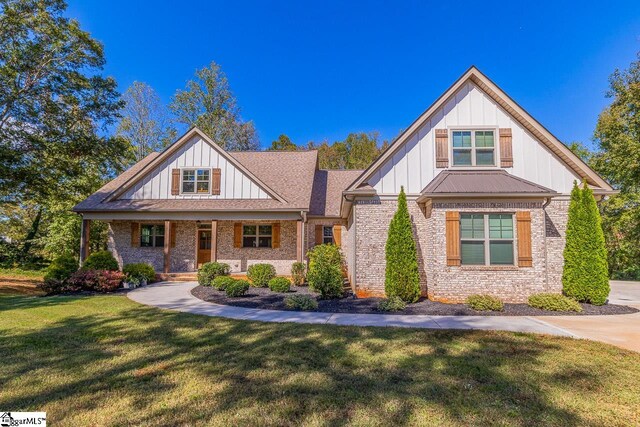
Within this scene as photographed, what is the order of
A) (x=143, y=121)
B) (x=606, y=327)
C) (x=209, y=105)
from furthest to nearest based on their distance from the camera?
(x=209, y=105), (x=143, y=121), (x=606, y=327)

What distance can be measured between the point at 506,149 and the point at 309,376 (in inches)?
393

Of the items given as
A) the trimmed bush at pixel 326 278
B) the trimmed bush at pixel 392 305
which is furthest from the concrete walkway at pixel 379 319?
the trimmed bush at pixel 326 278

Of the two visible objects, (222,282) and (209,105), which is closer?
(222,282)

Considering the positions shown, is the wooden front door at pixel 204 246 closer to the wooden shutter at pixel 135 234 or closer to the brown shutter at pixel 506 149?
the wooden shutter at pixel 135 234

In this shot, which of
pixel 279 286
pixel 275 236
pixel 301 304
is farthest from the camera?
pixel 275 236

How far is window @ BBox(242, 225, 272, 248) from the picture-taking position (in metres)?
16.4

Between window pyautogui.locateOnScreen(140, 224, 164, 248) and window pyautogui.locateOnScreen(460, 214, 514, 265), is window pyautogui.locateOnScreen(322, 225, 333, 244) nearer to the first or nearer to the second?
window pyautogui.locateOnScreen(460, 214, 514, 265)

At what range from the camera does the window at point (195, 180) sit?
15711 millimetres

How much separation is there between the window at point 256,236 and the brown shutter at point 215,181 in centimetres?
227

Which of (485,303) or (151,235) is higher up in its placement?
(151,235)

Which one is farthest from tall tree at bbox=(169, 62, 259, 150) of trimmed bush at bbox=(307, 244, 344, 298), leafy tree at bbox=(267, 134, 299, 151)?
trimmed bush at bbox=(307, 244, 344, 298)

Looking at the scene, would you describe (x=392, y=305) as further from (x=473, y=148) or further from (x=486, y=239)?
(x=473, y=148)

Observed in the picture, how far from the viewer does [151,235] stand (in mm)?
16703

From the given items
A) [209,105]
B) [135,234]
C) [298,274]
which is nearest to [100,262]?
[135,234]
